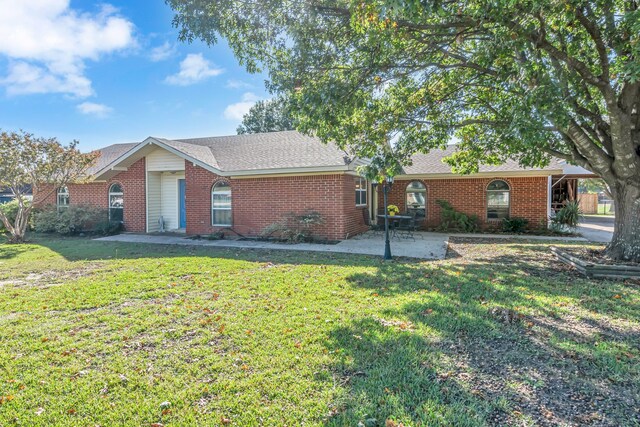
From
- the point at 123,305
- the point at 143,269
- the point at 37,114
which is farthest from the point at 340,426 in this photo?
the point at 37,114

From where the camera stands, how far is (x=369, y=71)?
7.79m

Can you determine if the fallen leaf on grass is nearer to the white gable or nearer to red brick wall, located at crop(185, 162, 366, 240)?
red brick wall, located at crop(185, 162, 366, 240)

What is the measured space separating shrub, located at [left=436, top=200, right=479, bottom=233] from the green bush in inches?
584

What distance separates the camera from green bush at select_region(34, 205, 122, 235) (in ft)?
48.3

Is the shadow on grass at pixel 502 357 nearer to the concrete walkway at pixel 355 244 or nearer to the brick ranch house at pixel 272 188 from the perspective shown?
the concrete walkway at pixel 355 244

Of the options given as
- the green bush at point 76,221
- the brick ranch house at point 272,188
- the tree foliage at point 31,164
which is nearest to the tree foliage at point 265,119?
the brick ranch house at point 272,188

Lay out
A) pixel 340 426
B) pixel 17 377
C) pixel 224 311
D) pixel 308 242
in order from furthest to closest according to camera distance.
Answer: pixel 308 242
pixel 224 311
pixel 17 377
pixel 340 426

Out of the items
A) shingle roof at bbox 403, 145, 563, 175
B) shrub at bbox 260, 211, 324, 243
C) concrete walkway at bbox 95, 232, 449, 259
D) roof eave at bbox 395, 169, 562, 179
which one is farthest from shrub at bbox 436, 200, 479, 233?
shrub at bbox 260, 211, 324, 243

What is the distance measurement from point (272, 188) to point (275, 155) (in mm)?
1662

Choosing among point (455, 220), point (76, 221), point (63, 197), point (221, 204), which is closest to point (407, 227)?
point (455, 220)

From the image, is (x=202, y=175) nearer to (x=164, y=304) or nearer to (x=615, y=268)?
(x=164, y=304)

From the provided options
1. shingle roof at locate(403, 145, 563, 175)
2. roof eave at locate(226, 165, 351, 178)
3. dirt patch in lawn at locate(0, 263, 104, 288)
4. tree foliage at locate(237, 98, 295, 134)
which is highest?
tree foliage at locate(237, 98, 295, 134)

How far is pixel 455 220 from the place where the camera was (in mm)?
15297

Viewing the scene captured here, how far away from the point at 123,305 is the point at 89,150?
12.0 metres
